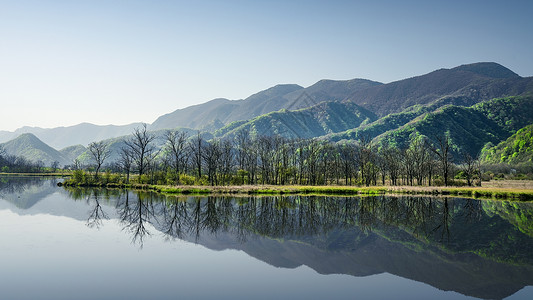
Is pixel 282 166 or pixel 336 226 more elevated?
pixel 282 166

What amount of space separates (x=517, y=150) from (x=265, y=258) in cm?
16572

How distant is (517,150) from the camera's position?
5650 inches

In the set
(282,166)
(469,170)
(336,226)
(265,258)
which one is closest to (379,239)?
(336,226)

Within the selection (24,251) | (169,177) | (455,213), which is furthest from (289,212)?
(169,177)

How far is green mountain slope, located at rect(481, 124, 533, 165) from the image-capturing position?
133062 mm

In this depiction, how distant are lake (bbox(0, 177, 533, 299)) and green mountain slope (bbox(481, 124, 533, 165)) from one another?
129726mm

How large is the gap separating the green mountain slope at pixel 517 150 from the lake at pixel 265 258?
129726mm

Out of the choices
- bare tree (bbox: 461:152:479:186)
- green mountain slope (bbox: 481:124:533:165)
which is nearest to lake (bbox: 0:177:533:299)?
bare tree (bbox: 461:152:479:186)

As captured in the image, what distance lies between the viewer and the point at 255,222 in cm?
2719

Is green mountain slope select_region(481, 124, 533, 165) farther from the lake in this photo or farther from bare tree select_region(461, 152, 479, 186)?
the lake

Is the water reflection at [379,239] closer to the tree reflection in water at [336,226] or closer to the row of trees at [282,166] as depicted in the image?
the tree reflection in water at [336,226]

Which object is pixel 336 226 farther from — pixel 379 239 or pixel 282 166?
pixel 282 166

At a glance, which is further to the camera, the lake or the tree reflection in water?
the tree reflection in water

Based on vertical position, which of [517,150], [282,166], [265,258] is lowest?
[265,258]
